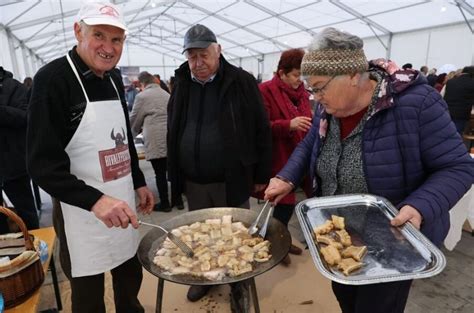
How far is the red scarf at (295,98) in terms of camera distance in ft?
9.00

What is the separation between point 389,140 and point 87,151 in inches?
53.6

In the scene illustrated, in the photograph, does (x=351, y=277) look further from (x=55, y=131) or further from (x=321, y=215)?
(x=55, y=131)

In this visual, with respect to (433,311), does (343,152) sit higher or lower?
higher

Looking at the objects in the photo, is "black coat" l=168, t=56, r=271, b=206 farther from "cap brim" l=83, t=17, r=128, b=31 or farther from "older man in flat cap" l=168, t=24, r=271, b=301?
"cap brim" l=83, t=17, r=128, b=31

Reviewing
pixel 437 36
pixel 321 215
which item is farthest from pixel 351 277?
pixel 437 36

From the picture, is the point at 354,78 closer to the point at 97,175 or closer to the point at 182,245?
the point at 182,245

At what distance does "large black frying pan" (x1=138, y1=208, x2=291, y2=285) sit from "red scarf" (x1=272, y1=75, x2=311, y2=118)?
4.19 ft

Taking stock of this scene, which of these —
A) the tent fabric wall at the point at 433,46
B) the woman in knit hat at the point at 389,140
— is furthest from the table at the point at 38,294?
the tent fabric wall at the point at 433,46

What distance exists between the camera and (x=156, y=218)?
414 centimetres

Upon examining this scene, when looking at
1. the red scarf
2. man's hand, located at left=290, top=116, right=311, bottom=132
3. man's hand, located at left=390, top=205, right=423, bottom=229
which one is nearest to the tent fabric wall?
the red scarf

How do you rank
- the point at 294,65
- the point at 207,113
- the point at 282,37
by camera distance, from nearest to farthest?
the point at 207,113, the point at 294,65, the point at 282,37

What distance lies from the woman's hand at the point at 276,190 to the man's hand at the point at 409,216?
0.60 m

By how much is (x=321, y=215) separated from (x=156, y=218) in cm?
305

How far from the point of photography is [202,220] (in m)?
1.83
